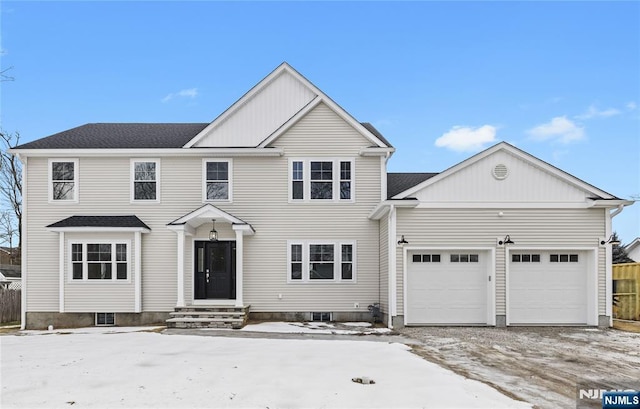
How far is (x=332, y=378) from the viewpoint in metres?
7.52

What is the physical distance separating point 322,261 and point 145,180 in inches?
250

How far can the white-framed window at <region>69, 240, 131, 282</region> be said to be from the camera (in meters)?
15.3

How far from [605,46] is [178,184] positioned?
14.6m

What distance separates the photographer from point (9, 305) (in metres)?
17.4

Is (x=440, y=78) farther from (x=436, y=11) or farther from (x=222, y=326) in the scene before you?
(x=222, y=326)

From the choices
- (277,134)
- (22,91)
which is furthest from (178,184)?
(22,91)

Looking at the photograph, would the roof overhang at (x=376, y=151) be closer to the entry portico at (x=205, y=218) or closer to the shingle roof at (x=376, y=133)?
the shingle roof at (x=376, y=133)

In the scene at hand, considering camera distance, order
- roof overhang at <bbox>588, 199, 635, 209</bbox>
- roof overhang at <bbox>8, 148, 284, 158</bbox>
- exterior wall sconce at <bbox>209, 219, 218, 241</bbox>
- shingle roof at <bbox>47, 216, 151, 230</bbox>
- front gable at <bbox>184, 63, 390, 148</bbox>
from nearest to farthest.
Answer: roof overhang at <bbox>588, 199, 635, 209</bbox> → shingle roof at <bbox>47, 216, 151, 230</bbox> → exterior wall sconce at <bbox>209, 219, 218, 241</bbox> → roof overhang at <bbox>8, 148, 284, 158</bbox> → front gable at <bbox>184, 63, 390, 148</bbox>

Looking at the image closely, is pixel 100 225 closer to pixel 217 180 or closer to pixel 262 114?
pixel 217 180

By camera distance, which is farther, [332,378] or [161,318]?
[161,318]

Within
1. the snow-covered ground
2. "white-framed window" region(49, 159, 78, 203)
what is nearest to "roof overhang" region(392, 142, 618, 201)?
the snow-covered ground

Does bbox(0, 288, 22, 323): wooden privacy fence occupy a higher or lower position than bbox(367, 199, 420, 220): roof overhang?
lower

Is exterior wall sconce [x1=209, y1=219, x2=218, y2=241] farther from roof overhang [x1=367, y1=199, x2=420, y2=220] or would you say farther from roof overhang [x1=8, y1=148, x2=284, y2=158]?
roof overhang [x1=367, y1=199, x2=420, y2=220]

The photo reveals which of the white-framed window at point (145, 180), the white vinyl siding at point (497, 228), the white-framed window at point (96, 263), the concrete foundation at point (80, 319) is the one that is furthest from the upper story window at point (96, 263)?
the white vinyl siding at point (497, 228)
